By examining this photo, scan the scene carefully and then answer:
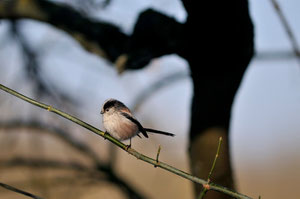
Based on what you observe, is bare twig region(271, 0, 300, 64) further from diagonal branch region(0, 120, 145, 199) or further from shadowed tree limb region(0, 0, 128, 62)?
diagonal branch region(0, 120, 145, 199)

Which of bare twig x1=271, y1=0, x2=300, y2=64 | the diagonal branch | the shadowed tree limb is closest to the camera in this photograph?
bare twig x1=271, y1=0, x2=300, y2=64

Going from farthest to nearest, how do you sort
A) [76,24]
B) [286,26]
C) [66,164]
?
[66,164] → [76,24] → [286,26]

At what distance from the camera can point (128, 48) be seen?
313cm

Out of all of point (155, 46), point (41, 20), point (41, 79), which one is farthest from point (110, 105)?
point (41, 79)

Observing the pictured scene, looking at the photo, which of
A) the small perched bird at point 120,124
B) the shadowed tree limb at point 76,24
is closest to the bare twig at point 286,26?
the small perched bird at point 120,124

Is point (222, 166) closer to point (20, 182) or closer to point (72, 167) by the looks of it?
point (72, 167)

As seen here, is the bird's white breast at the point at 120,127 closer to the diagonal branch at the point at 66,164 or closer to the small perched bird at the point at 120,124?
the small perched bird at the point at 120,124

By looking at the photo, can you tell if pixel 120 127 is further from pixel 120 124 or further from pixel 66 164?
pixel 66 164

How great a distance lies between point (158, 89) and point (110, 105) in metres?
1.76

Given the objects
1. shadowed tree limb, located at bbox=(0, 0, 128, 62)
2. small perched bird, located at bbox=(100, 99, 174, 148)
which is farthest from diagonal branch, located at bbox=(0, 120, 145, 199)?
small perched bird, located at bbox=(100, 99, 174, 148)

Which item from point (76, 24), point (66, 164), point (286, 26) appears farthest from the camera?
point (66, 164)

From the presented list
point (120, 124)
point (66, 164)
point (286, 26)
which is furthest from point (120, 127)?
point (66, 164)

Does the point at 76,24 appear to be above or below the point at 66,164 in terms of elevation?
above

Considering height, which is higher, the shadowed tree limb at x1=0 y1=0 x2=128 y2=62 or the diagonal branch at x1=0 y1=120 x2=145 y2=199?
the shadowed tree limb at x1=0 y1=0 x2=128 y2=62
